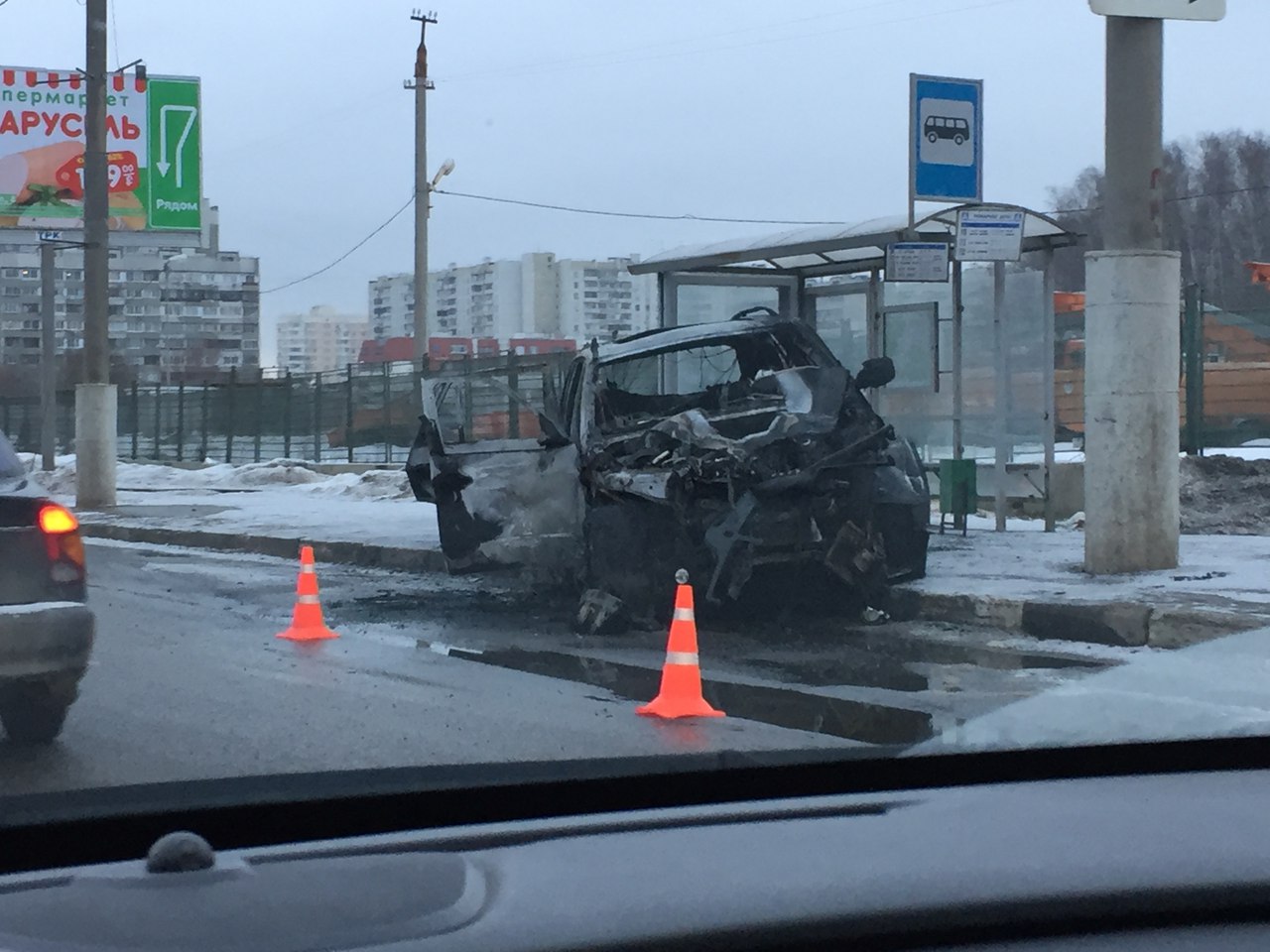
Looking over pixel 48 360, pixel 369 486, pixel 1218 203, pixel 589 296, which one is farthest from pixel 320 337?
pixel 369 486

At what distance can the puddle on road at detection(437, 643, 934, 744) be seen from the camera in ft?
19.7

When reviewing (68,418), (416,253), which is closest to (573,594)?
(416,253)

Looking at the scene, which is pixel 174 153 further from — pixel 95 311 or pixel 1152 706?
pixel 1152 706

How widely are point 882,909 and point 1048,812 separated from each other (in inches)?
26.0

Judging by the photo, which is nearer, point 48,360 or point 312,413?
point 48,360

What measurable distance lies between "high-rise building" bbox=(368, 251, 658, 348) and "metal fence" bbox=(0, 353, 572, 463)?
27.4 m

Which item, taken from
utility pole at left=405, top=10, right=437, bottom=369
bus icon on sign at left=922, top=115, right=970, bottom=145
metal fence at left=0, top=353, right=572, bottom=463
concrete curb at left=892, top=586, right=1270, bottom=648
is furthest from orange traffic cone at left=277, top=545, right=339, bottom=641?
utility pole at left=405, top=10, right=437, bottom=369

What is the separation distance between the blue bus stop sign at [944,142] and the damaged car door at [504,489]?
3.25m

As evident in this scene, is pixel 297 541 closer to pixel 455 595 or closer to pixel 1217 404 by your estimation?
pixel 455 595

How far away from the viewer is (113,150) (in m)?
31.2

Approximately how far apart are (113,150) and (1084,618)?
27.4 metres

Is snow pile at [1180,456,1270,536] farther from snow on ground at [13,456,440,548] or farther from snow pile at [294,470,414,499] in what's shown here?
snow pile at [294,470,414,499]

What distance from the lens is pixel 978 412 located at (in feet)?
44.0

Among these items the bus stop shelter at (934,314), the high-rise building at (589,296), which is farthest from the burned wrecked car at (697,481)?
the high-rise building at (589,296)
